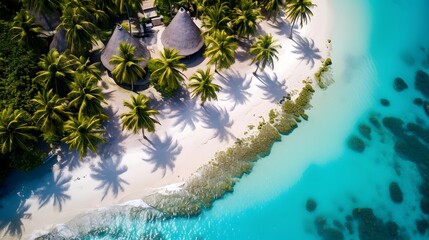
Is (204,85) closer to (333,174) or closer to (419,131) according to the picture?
(333,174)

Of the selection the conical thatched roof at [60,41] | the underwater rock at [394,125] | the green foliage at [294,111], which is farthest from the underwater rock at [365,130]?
the conical thatched roof at [60,41]

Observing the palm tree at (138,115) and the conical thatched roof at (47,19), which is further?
the conical thatched roof at (47,19)

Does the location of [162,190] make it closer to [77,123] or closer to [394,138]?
[77,123]

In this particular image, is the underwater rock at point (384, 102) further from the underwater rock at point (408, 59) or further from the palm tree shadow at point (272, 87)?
the palm tree shadow at point (272, 87)

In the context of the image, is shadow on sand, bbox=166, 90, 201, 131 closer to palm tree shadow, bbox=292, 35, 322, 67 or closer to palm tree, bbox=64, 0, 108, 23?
palm tree, bbox=64, 0, 108, 23

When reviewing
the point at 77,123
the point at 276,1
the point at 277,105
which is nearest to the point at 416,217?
the point at 277,105

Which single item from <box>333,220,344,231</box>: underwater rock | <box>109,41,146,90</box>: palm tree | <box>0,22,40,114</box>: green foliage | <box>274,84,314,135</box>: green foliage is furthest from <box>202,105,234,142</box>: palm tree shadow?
<box>0,22,40,114</box>: green foliage

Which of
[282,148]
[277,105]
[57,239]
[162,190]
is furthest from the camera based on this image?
[277,105]
